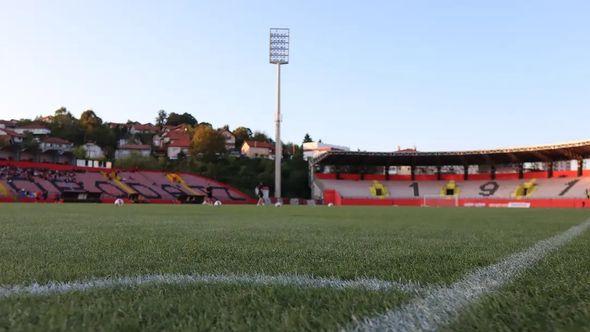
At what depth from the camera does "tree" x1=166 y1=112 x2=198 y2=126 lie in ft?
396

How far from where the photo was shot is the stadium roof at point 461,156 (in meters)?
45.5

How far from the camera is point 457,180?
177 feet

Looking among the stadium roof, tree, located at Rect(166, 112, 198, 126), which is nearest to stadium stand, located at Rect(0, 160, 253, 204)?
the stadium roof

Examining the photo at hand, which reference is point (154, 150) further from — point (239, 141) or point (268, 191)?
point (268, 191)

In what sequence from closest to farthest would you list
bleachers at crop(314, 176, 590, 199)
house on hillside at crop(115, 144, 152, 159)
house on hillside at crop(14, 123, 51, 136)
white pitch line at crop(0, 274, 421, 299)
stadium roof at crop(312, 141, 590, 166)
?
white pitch line at crop(0, 274, 421, 299)
bleachers at crop(314, 176, 590, 199)
stadium roof at crop(312, 141, 590, 166)
house on hillside at crop(115, 144, 152, 159)
house on hillside at crop(14, 123, 51, 136)

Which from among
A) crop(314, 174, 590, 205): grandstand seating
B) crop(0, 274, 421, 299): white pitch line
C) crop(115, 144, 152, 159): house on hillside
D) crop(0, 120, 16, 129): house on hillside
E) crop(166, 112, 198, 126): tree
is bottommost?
crop(314, 174, 590, 205): grandstand seating

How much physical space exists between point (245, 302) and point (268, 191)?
53.4 metres

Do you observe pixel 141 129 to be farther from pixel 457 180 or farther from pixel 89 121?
pixel 457 180

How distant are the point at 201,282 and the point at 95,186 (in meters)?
40.9

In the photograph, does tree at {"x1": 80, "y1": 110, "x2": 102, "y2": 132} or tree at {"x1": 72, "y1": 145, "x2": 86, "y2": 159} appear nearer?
tree at {"x1": 72, "y1": 145, "x2": 86, "y2": 159}

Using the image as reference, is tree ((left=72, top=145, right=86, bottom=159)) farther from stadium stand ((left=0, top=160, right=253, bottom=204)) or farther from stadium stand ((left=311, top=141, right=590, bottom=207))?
stadium stand ((left=311, top=141, right=590, bottom=207))

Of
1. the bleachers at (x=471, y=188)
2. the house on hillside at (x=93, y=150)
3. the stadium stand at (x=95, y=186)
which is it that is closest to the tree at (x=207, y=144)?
the stadium stand at (x=95, y=186)

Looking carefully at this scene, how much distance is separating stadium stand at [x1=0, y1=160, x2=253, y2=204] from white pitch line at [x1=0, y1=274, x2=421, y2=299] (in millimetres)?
34741

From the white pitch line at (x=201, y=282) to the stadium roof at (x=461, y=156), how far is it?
149ft
